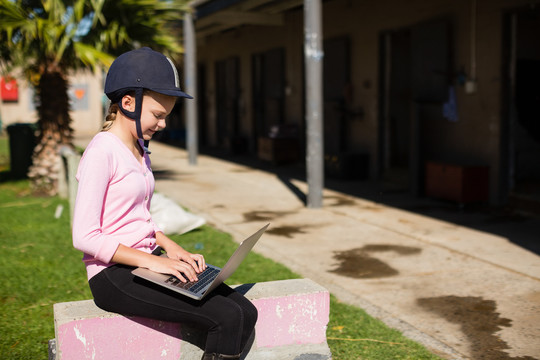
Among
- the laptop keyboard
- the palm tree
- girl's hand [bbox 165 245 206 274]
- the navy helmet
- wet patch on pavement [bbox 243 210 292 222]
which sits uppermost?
the palm tree

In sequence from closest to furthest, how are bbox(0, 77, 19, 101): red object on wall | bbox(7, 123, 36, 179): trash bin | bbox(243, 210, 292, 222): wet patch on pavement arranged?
bbox(243, 210, 292, 222): wet patch on pavement, bbox(7, 123, 36, 179): trash bin, bbox(0, 77, 19, 101): red object on wall

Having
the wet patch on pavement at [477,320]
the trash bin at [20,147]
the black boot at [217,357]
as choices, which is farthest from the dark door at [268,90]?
the black boot at [217,357]

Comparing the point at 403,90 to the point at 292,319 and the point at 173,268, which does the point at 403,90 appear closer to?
the point at 292,319

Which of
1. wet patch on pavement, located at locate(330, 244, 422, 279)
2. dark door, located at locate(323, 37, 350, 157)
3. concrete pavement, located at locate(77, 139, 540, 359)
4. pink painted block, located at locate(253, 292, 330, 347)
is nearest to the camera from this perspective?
pink painted block, located at locate(253, 292, 330, 347)

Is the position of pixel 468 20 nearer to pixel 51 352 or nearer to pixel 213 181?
pixel 213 181

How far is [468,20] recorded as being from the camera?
9.41 metres

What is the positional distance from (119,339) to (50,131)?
8.38 meters

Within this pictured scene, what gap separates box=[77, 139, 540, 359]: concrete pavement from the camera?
4223mm

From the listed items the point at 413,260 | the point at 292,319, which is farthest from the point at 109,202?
the point at 413,260

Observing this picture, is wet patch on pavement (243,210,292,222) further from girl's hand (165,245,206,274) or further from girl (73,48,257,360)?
girl (73,48,257,360)

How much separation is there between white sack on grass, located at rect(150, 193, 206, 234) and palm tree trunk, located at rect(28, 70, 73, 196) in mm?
3725

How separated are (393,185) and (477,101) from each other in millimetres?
2491

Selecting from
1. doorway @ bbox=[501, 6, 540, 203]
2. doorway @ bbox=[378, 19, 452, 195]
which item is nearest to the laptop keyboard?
doorway @ bbox=[501, 6, 540, 203]

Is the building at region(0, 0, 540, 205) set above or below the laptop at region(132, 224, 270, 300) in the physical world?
above
